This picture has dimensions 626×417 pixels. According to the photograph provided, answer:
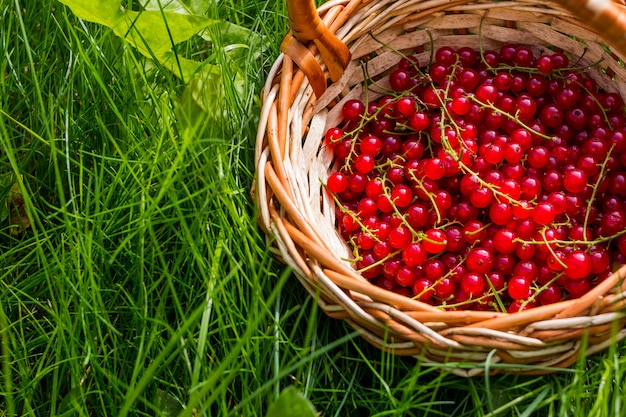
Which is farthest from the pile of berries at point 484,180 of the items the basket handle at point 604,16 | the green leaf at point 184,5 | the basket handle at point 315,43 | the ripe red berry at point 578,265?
the green leaf at point 184,5

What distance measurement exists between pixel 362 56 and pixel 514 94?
0.96 feet

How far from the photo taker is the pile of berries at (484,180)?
45.3 inches

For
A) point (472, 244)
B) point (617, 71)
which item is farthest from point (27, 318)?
point (617, 71)

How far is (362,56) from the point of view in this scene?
1.34 m

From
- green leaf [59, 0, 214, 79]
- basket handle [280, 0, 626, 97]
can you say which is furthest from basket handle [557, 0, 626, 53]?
green leaf [59, 0, 214, 79]

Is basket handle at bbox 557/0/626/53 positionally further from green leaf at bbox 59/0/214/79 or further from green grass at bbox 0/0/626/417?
green leaf at bbox 59/0/214/79

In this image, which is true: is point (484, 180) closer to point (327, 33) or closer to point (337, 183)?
point (337, 183)

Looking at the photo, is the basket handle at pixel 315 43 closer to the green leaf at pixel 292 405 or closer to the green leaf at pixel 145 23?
the green leaf at pixel 145 23

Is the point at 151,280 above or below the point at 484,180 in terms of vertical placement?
below

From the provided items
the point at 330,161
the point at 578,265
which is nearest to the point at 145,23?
the point at 330,161

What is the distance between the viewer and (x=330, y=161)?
1.32m

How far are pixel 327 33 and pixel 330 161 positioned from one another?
0.25 meters

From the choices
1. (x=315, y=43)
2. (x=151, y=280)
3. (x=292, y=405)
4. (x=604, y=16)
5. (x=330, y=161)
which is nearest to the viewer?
(x=292, y=405)

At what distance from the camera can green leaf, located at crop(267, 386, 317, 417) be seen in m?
0.75
